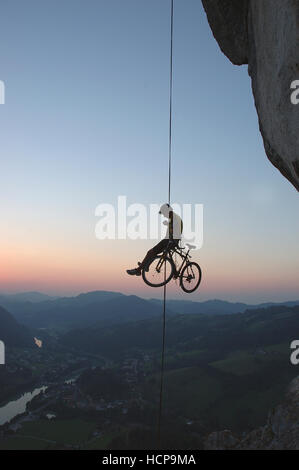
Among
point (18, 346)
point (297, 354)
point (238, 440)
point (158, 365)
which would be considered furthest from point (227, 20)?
point (18, 346)

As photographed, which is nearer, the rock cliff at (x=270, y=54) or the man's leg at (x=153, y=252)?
the rock cliff at (x=270, y=54)

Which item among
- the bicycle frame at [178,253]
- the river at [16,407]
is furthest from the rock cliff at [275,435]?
the river at [16,407]

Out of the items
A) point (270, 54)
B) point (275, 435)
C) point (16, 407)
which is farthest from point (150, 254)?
point (16, 407)

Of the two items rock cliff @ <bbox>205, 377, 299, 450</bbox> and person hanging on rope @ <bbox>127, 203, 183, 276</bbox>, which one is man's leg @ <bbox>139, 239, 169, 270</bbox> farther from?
rock cliff @ <bbox>205, 377, 299, 450</bbox>

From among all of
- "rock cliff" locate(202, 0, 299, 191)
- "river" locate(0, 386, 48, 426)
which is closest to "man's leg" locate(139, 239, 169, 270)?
"rock cliff" locate(202, 0, 299, 191)

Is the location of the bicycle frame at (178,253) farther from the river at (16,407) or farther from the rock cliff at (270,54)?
the river at (16,407)
